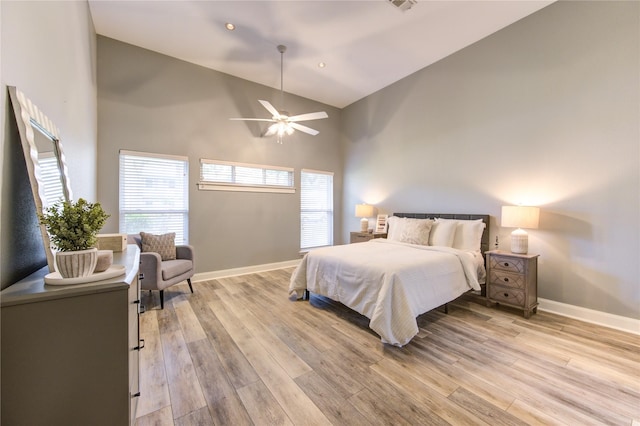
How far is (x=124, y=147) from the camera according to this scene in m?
3.56

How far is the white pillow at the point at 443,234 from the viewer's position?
354 cm

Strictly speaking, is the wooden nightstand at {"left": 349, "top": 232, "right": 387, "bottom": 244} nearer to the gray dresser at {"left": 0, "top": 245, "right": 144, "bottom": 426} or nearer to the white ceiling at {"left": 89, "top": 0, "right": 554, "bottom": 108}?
the white ceiling at {"left": 89, "top": 0, "right": 554, "bottom": 108}

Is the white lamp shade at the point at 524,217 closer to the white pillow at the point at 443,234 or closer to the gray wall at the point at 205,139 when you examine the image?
the white pillow at the point at 443,234

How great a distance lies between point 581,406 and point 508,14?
414cm

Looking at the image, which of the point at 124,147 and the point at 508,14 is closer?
the point at 508,14

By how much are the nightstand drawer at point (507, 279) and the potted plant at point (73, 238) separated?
3.81 m

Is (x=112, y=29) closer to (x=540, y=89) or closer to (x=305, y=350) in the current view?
(x=305, y=350)

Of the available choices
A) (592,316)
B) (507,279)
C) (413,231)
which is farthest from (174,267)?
(592,316)

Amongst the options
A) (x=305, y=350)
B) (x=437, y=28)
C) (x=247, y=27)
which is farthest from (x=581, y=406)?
(x=247, y=27)

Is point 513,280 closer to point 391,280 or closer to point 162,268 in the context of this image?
point 391,280

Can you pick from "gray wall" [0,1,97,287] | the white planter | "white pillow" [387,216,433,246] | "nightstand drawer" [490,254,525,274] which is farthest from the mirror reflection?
"nightstand drawer" [490,254,525,274]

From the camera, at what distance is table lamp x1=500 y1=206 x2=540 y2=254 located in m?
2.87

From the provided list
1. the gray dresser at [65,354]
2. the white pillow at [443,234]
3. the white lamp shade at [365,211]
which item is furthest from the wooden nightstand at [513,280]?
the gray dresser at [65,354]

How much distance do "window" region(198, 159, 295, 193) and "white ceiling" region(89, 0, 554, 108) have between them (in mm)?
1670
